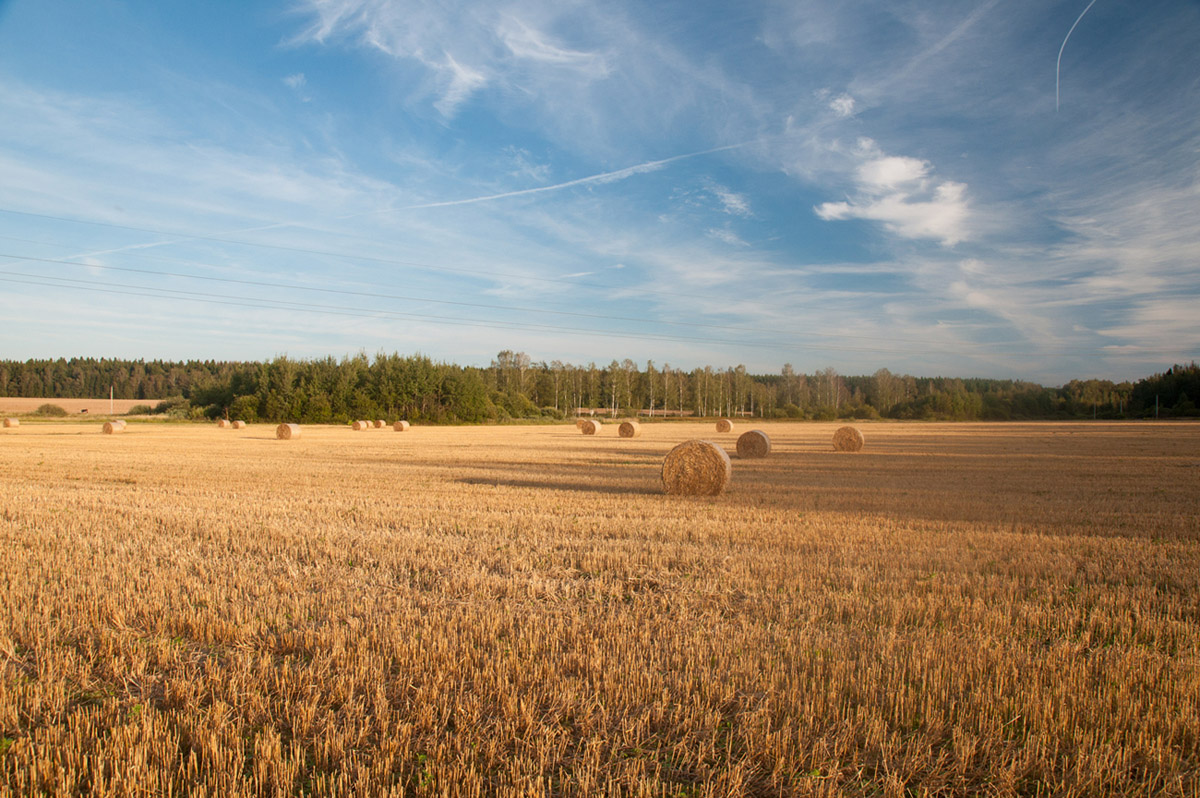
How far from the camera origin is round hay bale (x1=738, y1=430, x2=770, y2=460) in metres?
24.6

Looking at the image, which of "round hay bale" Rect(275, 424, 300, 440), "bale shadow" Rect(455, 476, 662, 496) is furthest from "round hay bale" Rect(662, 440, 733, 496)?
"round hay bale" Rect(275, 424, 300, 440)

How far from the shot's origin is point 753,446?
976 inches

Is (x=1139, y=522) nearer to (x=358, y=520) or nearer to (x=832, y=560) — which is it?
(x=832, y=560)

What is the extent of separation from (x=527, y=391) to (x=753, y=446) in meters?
89.7

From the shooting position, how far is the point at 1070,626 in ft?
17.2

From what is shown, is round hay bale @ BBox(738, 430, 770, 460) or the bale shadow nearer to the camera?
the bale shadow

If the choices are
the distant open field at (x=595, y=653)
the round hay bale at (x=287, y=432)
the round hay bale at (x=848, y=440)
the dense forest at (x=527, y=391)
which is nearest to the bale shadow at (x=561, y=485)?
the distant open field at (x=595, y=653)

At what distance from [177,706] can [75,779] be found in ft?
2.77

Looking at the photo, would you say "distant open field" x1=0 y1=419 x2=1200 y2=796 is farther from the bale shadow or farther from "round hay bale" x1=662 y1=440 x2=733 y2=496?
the bale shadow

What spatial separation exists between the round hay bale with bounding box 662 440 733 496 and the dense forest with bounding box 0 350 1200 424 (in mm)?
56686

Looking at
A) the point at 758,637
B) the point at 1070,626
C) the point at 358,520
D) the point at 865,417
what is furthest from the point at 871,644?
the point at 865,417

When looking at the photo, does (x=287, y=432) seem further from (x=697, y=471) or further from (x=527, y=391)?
(x=527, y=391)

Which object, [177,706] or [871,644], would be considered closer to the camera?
[177,706]

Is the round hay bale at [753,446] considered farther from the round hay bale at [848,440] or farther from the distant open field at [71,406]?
the distant open field at [71,406]
